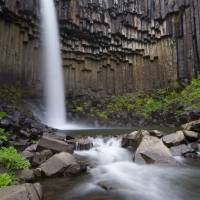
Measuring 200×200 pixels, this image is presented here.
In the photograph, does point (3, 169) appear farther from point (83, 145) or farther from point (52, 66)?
point (52, 66)

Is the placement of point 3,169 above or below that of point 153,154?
above

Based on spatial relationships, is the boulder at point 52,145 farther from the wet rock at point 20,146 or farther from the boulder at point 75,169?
the boulder at point 75,169

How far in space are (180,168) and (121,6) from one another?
27112 millimetres

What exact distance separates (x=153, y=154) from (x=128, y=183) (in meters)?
2.03

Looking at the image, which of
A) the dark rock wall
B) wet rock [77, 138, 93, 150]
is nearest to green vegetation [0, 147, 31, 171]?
wet rock [77, 138, 93, 150]

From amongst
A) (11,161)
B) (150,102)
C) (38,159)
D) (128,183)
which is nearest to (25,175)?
(11,161)

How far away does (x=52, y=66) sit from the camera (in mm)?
24938

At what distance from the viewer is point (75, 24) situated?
2431cm

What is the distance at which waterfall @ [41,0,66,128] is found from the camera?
2273 centimetres

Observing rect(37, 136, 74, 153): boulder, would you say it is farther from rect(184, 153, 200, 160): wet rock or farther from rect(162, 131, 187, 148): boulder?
rect(184, 153, 200, 160): wet rock

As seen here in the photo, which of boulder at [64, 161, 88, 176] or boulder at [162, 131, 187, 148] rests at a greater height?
boulder at [162, 131, 187, 148]

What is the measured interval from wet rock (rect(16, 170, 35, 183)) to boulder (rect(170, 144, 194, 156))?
570 centimetres

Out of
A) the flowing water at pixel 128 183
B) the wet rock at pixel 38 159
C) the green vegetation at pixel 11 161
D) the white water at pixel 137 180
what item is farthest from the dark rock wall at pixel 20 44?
the green vegetation at pixel 11 161

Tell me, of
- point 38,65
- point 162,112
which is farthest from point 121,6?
point 162,112
